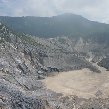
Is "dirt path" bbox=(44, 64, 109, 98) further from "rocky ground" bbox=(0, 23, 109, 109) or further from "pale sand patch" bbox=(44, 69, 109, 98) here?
"rocky ground" bbox=(0, 23, 109, 109)

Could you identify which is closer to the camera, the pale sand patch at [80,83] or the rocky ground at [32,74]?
the rocky ground at [32,74]

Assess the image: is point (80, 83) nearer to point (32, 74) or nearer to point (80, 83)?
point (80, 83)

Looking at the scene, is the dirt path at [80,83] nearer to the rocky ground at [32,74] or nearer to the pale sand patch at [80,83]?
the pale sand patch at [80,83]

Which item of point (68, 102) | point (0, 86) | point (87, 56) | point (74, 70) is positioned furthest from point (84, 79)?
point (87, 56)

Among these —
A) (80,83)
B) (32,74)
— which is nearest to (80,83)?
(80,83)

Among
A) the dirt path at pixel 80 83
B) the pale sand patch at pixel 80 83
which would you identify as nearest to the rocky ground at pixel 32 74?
the pale sand patch at pixel 80 83

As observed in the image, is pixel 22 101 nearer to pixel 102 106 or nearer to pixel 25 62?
pixel 102 106

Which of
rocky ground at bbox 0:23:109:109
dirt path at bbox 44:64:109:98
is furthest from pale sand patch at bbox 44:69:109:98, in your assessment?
rocky ground at bbox 0:23:109:109

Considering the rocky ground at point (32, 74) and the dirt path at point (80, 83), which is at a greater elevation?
the rocky ground at point (32, 74)
